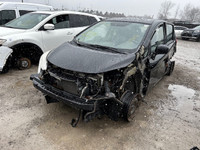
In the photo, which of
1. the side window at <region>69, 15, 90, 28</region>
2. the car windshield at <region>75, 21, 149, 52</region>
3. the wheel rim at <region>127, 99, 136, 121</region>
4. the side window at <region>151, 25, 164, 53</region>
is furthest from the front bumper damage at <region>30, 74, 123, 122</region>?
the side window at <region>69, 15, 90, 28</region>

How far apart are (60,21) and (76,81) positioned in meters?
3.74

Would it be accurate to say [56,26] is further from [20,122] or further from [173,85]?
[173,85]

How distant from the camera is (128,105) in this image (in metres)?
2.71

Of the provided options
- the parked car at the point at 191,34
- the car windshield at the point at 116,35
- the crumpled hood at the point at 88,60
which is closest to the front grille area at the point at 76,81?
the crumpled hood at the point at 88,60

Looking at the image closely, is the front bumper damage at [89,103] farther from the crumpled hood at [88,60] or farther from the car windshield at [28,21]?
the car windshield at [28,21]

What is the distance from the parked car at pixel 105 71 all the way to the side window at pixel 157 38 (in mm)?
20

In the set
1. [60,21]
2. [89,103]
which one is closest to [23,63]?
[60,21]

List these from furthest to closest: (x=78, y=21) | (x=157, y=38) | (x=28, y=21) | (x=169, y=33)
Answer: (x=78, y=21) → (x=28, y=21) → (x=169, y=33) → (x=157, y=38)

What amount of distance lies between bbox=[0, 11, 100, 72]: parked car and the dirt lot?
97cm

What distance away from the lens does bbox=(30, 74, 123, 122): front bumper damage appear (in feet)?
7.85

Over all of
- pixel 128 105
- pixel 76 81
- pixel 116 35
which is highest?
pixel 116 35

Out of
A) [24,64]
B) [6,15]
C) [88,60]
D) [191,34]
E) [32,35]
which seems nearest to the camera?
[88,60]

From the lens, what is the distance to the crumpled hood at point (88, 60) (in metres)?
2.49

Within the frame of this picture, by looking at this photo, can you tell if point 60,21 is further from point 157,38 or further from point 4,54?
point 157,38
